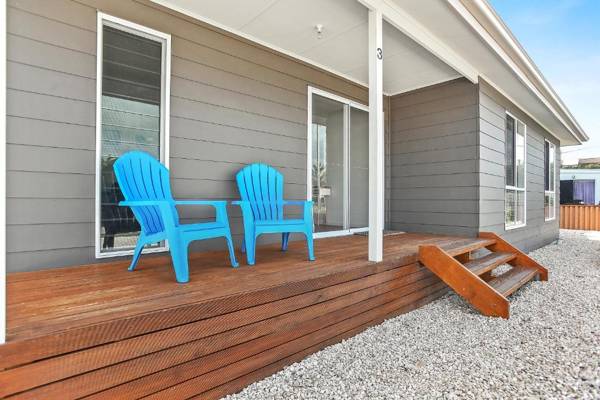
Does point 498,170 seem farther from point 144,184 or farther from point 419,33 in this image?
point 144,184

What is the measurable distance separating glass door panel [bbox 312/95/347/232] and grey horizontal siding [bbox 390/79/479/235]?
44.9 inches

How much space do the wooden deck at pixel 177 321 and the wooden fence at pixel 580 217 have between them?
1160cm

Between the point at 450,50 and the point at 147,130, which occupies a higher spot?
the point at 450,50

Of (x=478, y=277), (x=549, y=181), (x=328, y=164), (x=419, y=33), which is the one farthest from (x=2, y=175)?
(x=549, y=181)

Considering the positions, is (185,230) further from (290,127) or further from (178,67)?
(290,127)

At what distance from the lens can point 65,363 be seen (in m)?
1.18

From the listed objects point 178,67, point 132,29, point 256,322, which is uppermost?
point 132,29

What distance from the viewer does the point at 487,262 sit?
3418 mm

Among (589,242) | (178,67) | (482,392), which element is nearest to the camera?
(482,392)

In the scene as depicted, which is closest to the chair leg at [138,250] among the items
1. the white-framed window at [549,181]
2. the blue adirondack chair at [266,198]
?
the blue adirondack chair at [266,198]

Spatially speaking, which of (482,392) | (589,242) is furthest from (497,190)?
(589,242)

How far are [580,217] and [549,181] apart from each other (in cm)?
479

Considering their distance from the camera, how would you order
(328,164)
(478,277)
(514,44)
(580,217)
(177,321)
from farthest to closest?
1. (580,217)
2. (328,164)
3. (514,44)
4. (478,277)
5. (177,321)

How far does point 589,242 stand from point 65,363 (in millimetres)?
9819
